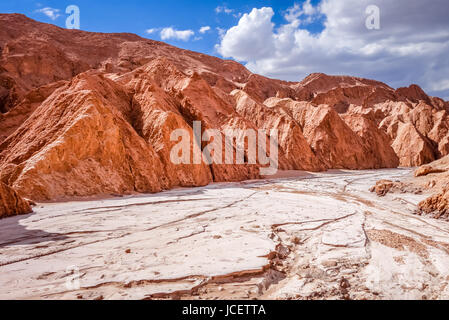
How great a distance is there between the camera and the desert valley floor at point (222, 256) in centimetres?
315

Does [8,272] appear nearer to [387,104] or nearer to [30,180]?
[30,180]

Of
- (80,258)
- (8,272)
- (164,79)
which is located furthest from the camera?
(164,79)

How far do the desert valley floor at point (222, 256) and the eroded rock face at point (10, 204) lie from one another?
571 millimetres

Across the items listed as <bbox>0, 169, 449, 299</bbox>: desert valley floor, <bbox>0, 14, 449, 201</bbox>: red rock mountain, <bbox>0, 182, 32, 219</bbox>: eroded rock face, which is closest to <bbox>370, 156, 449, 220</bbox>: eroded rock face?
<bbox>0, 169, 449, 299</bbox>: desert valley floor

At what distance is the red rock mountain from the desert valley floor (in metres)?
5.00

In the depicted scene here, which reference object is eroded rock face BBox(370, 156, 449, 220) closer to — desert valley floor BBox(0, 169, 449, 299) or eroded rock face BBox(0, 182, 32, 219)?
desert valley floor BBox(0, 169, 449, 299)

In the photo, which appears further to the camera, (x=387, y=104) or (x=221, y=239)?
(x=387, y=104)

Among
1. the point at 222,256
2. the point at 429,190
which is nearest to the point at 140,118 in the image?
the point at 222,256

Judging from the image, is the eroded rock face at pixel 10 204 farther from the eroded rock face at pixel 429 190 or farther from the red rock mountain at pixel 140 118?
the eroded rock face at pixel 429 190

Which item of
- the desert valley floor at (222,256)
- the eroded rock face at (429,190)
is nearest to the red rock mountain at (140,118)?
the desert valley floor at (222,256)

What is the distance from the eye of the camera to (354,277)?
3539mm

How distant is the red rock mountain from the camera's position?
11.5 meters

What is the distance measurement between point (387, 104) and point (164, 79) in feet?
193
